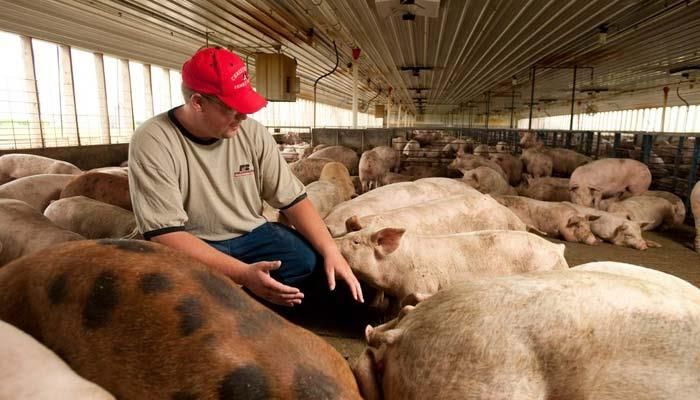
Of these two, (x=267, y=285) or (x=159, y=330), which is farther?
(x=267, y=285)

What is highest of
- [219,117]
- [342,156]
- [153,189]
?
[219,117]

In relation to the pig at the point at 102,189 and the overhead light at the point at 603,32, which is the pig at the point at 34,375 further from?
the overhead light at the point at 603,32

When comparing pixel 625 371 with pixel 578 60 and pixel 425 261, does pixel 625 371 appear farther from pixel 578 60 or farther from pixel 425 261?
pixel 578 60

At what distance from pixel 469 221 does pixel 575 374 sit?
344cm

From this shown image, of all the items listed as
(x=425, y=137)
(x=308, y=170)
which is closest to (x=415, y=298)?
(x=308, y=170)

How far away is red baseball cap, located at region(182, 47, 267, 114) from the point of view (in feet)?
7.91

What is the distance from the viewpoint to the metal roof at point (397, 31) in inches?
341

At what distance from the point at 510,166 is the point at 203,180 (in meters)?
9.92

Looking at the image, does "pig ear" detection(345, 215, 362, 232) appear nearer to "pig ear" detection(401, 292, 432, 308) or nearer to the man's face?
"pig ear" detection(401, 292, 432, 308)

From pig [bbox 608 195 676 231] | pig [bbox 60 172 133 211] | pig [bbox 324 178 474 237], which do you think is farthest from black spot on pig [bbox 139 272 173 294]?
pig [bbox 608 195 676 231]

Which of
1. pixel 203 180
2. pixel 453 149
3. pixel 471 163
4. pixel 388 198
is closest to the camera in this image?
pixel 203 180

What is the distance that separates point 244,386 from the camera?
136 cm

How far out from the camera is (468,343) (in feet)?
5.41

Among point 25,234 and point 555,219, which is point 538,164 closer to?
point 555,219
